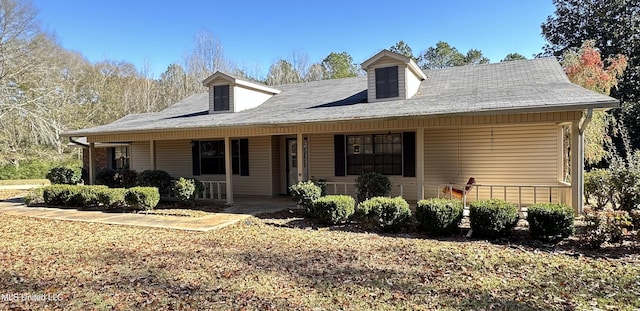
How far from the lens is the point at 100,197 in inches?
405

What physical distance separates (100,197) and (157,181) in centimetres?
151

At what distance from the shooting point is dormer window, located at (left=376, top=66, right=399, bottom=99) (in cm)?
1051

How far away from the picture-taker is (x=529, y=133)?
30.7 ft

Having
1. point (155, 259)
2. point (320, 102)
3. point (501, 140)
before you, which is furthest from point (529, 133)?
point (155, 259)

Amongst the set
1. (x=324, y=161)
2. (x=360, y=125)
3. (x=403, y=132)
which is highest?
(x=360, y=125)

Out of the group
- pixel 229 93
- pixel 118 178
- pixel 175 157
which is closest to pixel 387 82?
pixel 229 93

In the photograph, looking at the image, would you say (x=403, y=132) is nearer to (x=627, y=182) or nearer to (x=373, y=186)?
(x=373, y=186)

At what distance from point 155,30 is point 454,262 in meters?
27.9

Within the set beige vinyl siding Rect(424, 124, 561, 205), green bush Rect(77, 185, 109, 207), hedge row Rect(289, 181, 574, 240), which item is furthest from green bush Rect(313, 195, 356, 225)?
green bush Rect(77, 185, 109, 207)

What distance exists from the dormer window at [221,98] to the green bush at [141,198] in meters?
4.08

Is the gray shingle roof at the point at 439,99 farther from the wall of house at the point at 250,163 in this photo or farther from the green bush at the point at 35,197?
the green bush at the point at 35,197

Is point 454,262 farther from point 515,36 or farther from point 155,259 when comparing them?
point 515,36

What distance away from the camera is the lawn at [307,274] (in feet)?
12.6

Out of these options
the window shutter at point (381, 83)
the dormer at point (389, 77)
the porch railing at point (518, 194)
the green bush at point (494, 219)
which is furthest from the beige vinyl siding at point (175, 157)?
the green bush at point (494, 219)
